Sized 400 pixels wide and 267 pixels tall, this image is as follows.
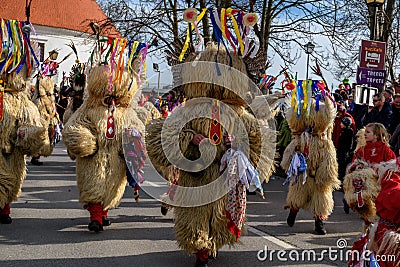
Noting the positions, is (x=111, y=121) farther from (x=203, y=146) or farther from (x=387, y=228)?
(x=387, y=228)

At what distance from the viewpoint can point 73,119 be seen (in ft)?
20.1

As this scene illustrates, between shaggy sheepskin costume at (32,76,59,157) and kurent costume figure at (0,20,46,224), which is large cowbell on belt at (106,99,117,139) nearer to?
kurent costume figure at (0,20,46,224)

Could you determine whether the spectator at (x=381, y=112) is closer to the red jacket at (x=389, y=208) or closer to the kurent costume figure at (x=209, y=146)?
the kurent costume figure at (x=209, y=146)

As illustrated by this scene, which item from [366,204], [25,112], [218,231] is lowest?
[218,231]

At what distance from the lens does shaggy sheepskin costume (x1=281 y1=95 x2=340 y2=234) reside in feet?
21.5

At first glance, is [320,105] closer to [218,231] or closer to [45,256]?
[218,231]

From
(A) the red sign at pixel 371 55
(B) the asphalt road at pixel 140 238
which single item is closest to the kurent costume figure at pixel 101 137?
(B) the asphalt road at pixel 140 238

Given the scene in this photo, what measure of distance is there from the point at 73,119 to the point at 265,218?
10.7 feet

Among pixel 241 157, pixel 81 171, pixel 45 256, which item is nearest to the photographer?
pixel 241 157

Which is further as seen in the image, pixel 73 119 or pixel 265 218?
pixel 265 218

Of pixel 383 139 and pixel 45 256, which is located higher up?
pixel 383 139

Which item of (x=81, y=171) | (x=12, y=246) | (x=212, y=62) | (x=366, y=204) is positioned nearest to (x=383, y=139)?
(x=366, y=204)

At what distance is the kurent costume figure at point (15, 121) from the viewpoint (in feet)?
20.4

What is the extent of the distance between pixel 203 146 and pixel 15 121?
9.62 feet
